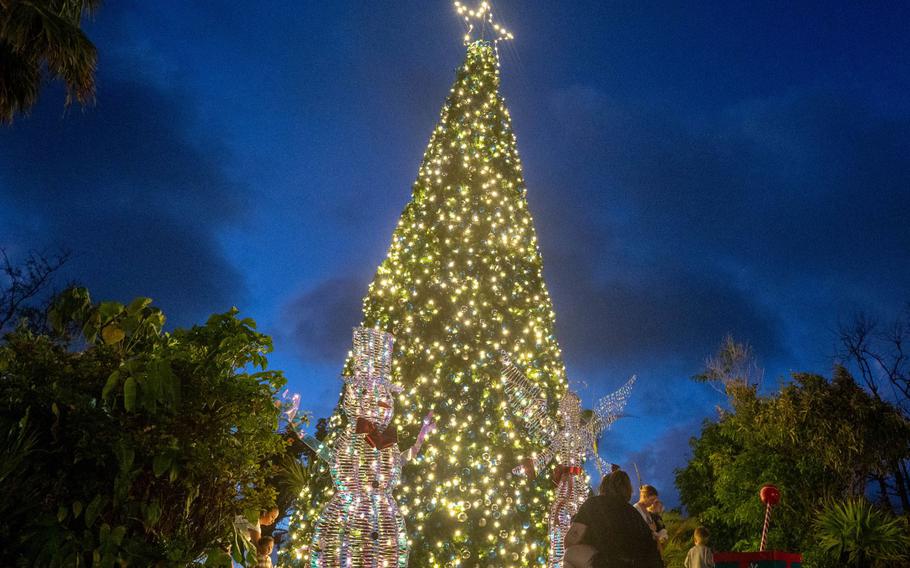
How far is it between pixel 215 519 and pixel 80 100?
6.13 m

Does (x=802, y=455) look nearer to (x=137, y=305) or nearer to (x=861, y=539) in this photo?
(x=861, y=539)

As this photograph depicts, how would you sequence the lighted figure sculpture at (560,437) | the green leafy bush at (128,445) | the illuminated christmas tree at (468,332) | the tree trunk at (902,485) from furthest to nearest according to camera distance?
the tree trunk at (902,485)
the illuminated christmas tree at (468,332)
the lighted figure sculpture at (560,437)
the green leafy bush at (128,445)

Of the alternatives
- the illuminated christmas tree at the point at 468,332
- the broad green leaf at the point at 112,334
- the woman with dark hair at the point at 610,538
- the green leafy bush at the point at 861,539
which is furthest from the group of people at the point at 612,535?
the green leafy bush at the point at 861,539

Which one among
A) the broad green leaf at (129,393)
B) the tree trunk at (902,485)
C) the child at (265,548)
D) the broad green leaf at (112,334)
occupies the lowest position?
the child at (265,548)

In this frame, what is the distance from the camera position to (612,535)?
3389 millimetres

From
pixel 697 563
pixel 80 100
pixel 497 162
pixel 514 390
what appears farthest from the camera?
pixel 80 100

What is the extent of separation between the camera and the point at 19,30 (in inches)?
257

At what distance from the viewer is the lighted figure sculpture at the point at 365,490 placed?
3428mm

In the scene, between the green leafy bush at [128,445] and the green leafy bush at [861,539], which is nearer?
the green leafy bush at [128,445]

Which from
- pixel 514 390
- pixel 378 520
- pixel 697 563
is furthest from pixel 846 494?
pixel 378 520

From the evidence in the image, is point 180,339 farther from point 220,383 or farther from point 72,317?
point 72,317

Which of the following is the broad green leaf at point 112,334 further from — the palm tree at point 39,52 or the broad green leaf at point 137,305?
the palm tree at point 39,52

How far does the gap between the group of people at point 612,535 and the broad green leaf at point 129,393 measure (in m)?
2.61

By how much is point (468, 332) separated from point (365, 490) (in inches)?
96.2
